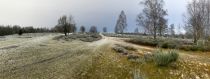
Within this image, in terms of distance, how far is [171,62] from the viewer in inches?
898

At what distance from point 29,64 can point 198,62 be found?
12050 millimetres

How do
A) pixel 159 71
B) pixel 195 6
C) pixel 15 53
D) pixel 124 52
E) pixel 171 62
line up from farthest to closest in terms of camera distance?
pixel 195 6, pixel 15 53, pixel 124 52, pixel 171 62, pixel 159 71

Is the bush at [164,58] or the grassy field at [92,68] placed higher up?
the bush at [164,58]

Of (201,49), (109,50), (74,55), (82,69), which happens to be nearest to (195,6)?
(201,49)

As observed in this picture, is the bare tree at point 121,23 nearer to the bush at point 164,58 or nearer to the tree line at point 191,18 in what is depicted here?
the tree line at point 191,18

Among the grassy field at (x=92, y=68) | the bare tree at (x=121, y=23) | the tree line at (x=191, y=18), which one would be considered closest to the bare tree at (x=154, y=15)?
the tree line at (x=191, y=18)

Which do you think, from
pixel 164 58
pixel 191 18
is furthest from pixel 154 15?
pixel 164 58

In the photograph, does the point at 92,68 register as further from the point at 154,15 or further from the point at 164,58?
the point at 154,15

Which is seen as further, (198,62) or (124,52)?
(124,52)

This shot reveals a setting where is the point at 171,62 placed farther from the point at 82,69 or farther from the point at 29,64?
the point at 29,64

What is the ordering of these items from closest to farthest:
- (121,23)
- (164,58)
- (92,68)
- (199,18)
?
(92,68) → (164,58) → (199,18) → (121,23)

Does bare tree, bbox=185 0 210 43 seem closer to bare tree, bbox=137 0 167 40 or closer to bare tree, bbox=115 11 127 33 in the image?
bare tree, bbox=137 0 167 40

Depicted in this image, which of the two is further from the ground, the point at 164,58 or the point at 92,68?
the point at 164,58

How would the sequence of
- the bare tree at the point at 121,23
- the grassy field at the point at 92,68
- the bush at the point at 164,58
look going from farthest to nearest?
1. the bare tree at the point at 121,23
2. the bush at the point at 164,58
3. the grassy field at the point at 92,68
